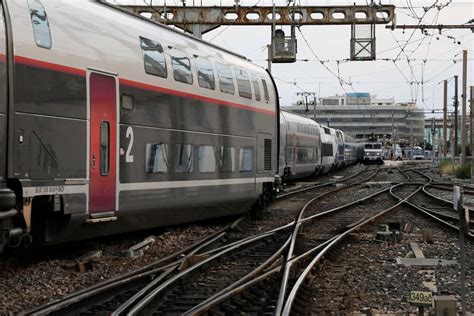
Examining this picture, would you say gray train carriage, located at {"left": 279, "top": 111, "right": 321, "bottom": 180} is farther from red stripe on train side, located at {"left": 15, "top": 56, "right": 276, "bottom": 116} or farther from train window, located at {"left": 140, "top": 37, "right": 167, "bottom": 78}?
train window, located at {"left": 140, "top": 37, "right": 167, "bottom": 78}

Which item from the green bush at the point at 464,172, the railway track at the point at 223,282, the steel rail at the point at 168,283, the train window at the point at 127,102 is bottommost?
the railway track at the point at 223,282

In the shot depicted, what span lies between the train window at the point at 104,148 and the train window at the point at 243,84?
535cm

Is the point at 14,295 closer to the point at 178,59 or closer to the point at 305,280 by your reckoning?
the point at 305,280

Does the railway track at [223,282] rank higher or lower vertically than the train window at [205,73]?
lower

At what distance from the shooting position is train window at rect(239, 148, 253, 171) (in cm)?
1485

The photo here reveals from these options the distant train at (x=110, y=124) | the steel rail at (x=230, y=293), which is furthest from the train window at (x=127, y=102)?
the steel rail at (x=230, y=293)

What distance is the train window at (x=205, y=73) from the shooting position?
1277 cm

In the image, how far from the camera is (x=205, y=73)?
1301 cm

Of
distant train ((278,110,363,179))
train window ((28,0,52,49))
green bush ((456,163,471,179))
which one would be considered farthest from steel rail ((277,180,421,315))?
green bush ((456,163,471,179))

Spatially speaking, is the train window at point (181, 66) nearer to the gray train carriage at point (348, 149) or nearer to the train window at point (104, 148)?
the train window at point (104, 148)

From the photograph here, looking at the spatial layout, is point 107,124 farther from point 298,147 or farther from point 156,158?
point 298,147

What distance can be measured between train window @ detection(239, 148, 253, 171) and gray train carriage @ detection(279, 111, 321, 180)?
10.6 metres

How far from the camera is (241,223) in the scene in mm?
15078

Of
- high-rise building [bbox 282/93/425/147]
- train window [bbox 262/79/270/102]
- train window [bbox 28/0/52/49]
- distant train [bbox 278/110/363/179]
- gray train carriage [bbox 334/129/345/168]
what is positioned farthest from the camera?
high-rise building [bbox 282/93/425/147]
